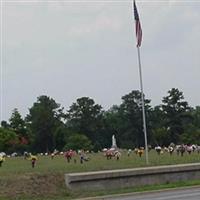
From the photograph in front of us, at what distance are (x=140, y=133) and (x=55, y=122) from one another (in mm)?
18242

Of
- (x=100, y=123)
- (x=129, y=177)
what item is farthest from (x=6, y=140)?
(x=129, y=177)

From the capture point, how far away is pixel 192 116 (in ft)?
417

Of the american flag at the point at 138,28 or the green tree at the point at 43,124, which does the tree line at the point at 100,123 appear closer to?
the green tree at the point at 43,124

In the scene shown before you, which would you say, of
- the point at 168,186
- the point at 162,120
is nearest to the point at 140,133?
the point at 162,120

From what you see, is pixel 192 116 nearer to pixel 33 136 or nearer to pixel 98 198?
pixel 33 136

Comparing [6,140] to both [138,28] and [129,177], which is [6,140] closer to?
[138,28]

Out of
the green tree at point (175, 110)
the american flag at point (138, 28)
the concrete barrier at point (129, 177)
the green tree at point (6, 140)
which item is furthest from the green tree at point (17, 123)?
the concrete barrier at point (129, 177)

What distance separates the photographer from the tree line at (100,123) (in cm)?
11838

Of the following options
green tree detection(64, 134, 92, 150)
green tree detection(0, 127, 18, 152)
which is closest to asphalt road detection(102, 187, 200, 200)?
green tree detection(64, 134, 92, 150)

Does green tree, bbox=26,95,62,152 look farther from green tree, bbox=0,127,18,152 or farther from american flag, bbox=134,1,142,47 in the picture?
american flag, bbox=134,1,142,47

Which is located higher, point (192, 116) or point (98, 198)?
point (192, 116)

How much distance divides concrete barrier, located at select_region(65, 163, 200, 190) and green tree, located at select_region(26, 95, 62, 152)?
3699 inches

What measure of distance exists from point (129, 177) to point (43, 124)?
335 feet

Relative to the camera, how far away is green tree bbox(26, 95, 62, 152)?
12100 centimetres
